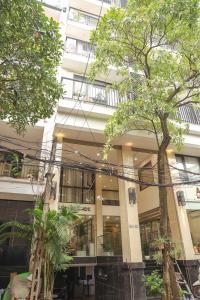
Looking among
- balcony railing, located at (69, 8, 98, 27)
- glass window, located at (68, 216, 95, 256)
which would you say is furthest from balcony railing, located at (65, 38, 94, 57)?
glass window, located at (68, 216, 95, 256)

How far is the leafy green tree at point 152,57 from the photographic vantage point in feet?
19.3

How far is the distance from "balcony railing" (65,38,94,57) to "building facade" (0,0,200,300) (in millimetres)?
59

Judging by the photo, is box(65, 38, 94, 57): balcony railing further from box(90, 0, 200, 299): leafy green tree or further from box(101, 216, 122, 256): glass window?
box(101, 216, 122, 256): glass window

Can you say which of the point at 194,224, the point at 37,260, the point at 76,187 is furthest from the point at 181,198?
the point at 37,260

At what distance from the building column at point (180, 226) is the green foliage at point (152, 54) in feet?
10.1

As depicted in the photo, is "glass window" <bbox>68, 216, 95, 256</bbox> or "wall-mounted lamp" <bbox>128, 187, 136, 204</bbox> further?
"glass window" <bbox>68, 216, 95, 256</bbox>

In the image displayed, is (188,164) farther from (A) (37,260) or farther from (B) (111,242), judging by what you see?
(A) (37,260)

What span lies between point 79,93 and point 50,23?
120 inches

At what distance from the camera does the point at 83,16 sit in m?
12.0

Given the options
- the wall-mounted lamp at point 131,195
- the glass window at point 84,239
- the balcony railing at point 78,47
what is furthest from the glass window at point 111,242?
the balcony railing at point 78,47

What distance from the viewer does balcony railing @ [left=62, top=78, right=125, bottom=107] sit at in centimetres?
805

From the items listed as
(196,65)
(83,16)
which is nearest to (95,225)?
(196,65)

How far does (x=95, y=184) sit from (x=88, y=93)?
17.4ft

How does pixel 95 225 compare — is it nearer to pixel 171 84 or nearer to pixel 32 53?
pixel 171 84
